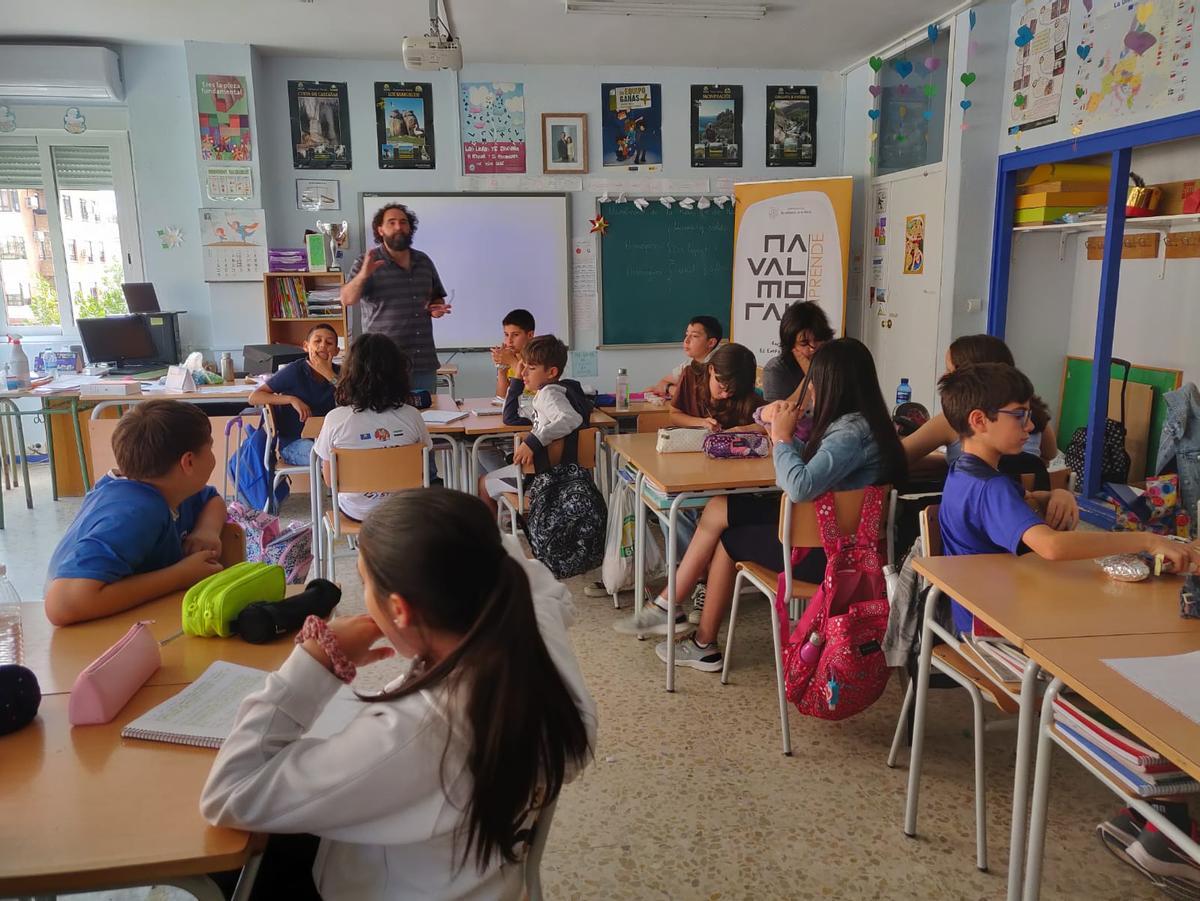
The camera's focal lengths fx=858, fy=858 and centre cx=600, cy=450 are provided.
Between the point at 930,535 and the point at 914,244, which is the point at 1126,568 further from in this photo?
the point at 914,244

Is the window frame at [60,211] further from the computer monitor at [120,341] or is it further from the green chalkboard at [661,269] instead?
the green chalkboard at [661,269]

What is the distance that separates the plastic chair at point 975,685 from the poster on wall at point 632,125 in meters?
5.08

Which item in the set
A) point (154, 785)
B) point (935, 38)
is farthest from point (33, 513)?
point (935, 38)

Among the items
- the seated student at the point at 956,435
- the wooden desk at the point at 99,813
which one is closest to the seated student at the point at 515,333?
the seated student at the point at 956,435

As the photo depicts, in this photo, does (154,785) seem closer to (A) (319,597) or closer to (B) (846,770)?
(A) (319,597)

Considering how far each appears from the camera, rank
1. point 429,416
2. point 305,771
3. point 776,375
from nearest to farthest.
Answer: point 305,771
point 776,375
point 429,416

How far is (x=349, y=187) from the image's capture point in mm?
6312

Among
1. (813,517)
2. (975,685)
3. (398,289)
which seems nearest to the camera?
(975,685)

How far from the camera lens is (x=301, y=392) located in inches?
158

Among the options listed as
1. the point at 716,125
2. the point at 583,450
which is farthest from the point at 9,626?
the point at 716,125

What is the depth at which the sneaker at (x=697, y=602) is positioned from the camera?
3234mm

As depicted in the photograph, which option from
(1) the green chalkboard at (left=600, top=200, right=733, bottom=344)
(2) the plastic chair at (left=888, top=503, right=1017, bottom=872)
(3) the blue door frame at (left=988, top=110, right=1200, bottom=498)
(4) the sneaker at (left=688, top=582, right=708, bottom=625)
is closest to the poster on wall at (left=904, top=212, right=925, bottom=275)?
A: (3) the blue door frame at (left=988, top=110, right=1200, bottom=498)

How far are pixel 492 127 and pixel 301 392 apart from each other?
326cm

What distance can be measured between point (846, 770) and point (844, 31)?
195 inches
